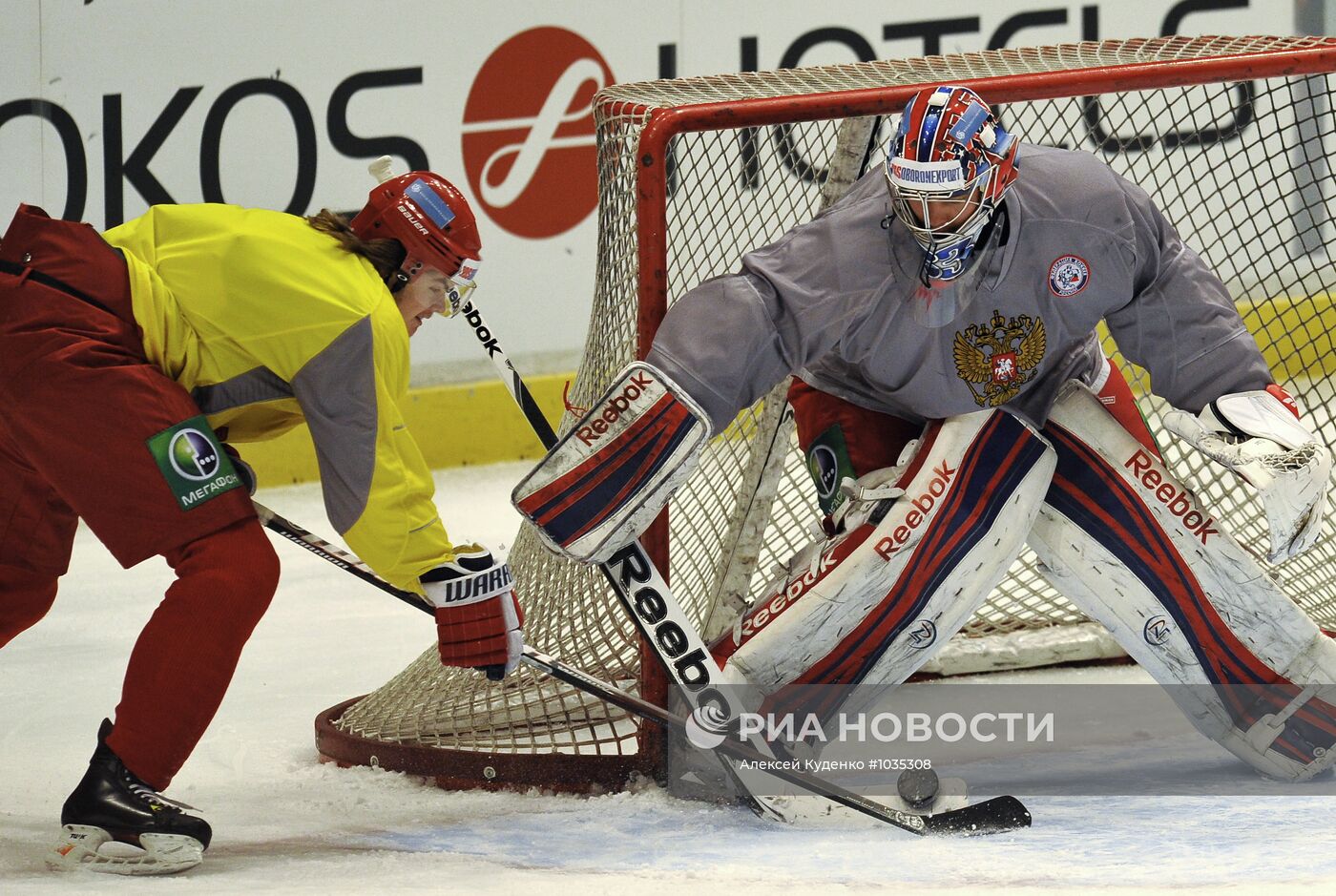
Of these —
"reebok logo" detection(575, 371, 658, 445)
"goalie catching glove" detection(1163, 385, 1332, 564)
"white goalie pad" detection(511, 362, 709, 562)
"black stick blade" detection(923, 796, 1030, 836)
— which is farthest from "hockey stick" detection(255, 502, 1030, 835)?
"goalie catching glove" detection(1163, 385, 1332, 564)

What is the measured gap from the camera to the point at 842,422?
279 centimetres

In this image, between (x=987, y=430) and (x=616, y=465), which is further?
(x=987, y=430)

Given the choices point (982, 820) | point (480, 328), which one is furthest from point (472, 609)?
point (480, 328)

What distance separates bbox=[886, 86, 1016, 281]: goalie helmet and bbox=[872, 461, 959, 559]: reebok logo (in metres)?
0.30

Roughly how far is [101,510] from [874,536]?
103 cm

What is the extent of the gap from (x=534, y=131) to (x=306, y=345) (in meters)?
2.78

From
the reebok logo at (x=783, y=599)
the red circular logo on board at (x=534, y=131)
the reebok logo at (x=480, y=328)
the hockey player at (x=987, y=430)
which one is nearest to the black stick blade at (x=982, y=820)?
the hockey player at (x=987, y=430)

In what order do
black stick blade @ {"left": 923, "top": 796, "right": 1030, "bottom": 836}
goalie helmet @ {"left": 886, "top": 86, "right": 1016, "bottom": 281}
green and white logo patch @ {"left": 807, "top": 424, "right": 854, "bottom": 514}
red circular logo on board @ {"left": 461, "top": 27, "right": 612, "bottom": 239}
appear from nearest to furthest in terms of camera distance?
goalie helmet @ {"left": 886, "top": 86, "right": 1016, "bottom": 281} < black stick blade @ {"left": 923, "top": 796, "right": 1030, "bottom": 836} < green and white logo patch @ {"left": 807, "top": 424, "right": 854, "bottom": 514} < red circular logo on board @ {"left": 461, "top": 27, "right": 612, "bottom": 239}

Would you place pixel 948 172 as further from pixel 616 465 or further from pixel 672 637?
pixel 672 637

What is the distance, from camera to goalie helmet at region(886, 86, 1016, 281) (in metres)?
2.38

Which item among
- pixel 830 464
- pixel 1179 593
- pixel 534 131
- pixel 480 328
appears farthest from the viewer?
pixel 534 131

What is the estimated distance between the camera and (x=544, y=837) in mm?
2516

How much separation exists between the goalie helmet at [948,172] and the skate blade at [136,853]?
1.21 metres

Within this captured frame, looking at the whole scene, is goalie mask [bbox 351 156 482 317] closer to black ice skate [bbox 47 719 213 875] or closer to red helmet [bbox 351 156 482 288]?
red helmet [bbox 351 156 482 288]
